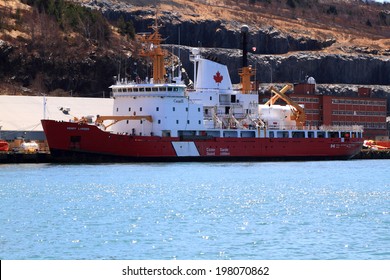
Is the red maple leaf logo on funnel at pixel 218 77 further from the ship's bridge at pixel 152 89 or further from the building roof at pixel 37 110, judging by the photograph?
the building roof at pixel 37 110

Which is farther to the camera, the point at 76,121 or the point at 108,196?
the point at 76,121

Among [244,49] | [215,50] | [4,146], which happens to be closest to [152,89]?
[4,146]

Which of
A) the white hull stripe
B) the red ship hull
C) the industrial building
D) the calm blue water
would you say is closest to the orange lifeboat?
the red ship hull

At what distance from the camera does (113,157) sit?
208 feet

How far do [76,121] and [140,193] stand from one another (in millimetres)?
23755

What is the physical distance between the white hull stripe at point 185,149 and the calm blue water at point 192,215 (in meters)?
11.9

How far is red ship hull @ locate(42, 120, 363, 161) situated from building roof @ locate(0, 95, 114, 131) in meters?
7.01

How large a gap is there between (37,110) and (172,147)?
39.1 ft

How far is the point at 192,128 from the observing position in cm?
6688

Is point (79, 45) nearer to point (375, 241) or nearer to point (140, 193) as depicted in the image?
point (140, 193)

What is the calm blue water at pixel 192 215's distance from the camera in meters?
26.5

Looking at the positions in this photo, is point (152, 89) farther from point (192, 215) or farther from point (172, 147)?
point (192, 215)

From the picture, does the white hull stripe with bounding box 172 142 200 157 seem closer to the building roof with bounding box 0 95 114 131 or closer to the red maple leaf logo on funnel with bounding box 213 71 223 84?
the red maple leaf logo on funnel with bounding box 213 71 223 84

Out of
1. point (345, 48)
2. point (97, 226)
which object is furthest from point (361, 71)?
point (97, 226)
